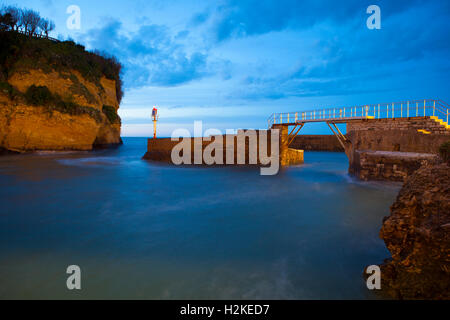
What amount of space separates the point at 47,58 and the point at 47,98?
486 cm

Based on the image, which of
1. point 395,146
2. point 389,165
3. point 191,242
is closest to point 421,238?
point 191,242

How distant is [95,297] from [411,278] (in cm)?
350

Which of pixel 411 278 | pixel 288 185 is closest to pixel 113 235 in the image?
pixel 411 278

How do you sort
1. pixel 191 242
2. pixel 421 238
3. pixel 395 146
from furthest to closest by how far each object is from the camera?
pixel 395 146 < pixel 191 242 < pixel 421 238

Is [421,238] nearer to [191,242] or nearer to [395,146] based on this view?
[191,242]

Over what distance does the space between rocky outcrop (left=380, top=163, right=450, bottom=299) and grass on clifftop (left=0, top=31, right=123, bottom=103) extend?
28.3m

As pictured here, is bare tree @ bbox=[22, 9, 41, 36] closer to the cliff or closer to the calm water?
the cliff

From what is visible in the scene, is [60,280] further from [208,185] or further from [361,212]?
[208,185]

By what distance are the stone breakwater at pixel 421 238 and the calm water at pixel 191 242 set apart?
0.50 metres

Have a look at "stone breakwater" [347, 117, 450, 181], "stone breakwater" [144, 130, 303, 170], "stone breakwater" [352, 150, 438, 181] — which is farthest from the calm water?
"stone breakwater" [144, 130, 303, 170]

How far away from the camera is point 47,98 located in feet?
69.5

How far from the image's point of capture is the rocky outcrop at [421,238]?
228 centimetres

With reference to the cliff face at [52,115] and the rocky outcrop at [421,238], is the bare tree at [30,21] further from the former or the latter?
the rocky outcrop at [421,238]

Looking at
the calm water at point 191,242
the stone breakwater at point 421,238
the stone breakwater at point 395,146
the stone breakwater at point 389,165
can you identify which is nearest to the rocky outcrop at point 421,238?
the stone breakwater at point 421,238
